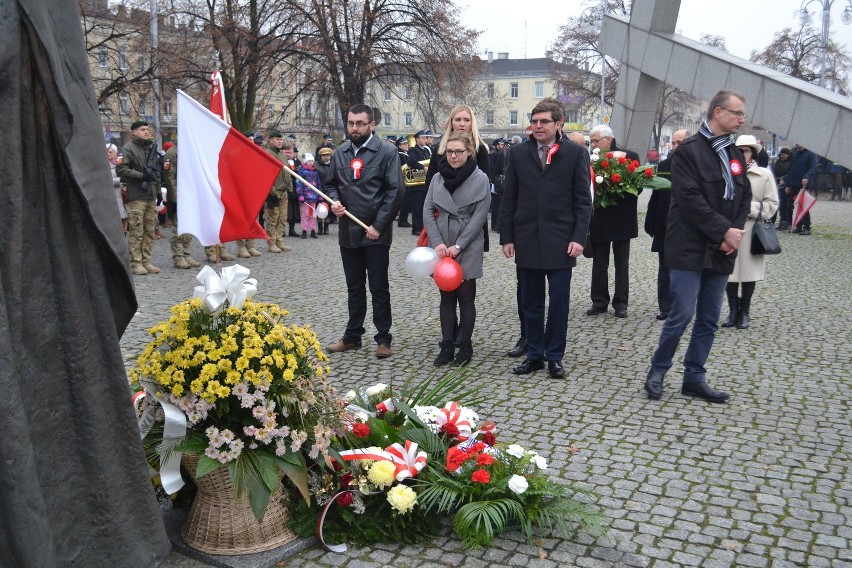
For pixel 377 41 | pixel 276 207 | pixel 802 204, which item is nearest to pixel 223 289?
pixel 276 207

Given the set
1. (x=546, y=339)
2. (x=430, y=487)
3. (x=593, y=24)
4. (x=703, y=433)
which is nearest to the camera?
(x=430, y=487)

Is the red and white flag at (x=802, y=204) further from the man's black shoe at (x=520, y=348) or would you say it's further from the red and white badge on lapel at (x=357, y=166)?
the red and white badge on lapel at (x=357, y=166)

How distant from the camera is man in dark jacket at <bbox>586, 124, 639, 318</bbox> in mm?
8922

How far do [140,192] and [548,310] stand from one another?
767 centimetres

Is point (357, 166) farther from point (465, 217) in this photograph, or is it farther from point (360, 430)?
point (360, 430)

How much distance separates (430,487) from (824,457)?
8.01 ft

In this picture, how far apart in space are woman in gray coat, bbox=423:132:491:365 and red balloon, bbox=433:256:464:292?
0.40ft

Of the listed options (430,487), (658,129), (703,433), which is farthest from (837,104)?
(658,129)

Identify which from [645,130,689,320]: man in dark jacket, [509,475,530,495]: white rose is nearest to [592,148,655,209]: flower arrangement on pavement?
[645,130,689,320]: man in dark jacket

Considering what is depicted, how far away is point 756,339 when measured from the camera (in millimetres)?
8000

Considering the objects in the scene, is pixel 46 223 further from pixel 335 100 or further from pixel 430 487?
pixel 335 100

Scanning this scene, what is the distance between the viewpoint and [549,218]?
657 cm

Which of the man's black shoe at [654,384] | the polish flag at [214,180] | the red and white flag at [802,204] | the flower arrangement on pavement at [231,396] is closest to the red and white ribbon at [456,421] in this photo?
the flower arrangement on pavement at [231,396]

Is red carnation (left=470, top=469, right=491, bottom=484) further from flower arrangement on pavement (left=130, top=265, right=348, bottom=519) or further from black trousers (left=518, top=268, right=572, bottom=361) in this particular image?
black trousers (left=518, top=268, right=572, bottom=361)
